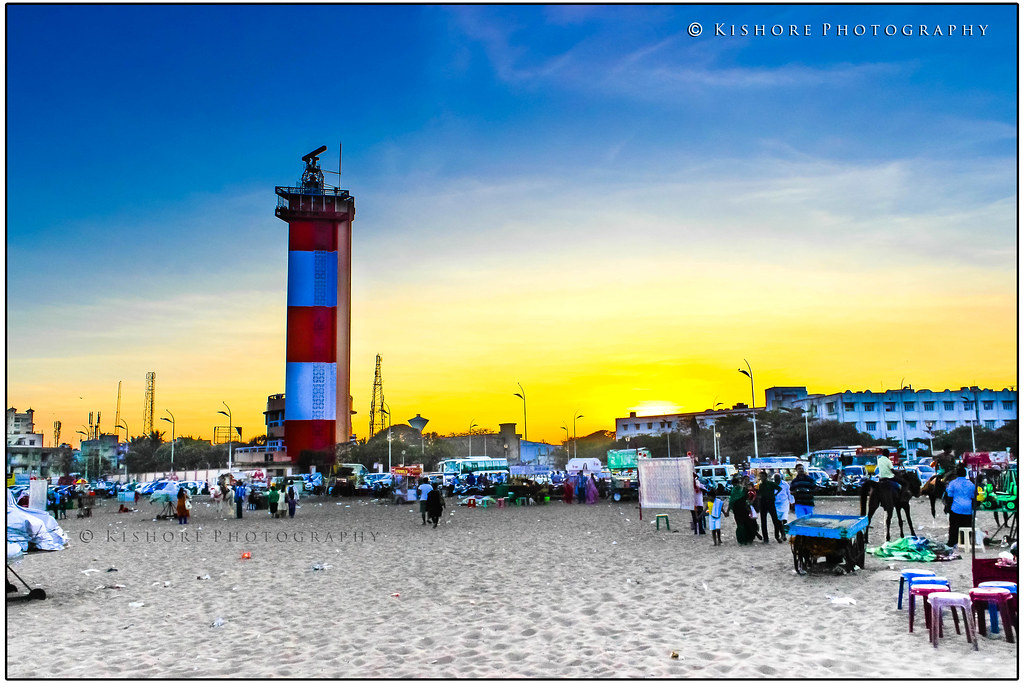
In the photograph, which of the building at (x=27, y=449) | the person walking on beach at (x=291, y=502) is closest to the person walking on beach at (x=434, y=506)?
the person walking on beach at (x=291, y=502)

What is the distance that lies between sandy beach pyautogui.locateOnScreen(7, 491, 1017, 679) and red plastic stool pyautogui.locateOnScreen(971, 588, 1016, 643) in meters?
0.13

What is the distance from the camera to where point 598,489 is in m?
36.0

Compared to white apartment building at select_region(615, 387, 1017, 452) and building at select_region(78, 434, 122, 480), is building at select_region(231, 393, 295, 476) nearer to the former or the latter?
building at select_region(78, 434, 122, 480)

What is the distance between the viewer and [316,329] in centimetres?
7150

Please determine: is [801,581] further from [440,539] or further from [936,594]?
[440,539]

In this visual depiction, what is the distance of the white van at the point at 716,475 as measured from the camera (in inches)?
1422

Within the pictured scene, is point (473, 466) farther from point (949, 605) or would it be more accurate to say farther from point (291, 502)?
point (949, 605)

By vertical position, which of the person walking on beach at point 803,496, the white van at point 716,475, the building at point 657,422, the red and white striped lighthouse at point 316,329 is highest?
the red and white striped lighthouse at point 316,329

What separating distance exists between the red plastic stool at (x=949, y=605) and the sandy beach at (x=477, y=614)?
12 centimetres

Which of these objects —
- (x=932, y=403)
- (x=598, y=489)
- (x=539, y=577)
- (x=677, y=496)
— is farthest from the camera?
(x=932, y=403)

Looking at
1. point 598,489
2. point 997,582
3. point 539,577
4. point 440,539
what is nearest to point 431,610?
point 539,577

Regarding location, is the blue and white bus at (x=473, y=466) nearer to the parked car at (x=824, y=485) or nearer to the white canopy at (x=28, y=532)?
the parked car at (x=824, y=485)

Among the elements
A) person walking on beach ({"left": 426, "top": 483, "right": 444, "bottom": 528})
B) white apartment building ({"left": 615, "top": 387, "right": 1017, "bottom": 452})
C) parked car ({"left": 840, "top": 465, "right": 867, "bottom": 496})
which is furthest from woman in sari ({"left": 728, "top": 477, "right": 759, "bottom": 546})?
white apartment building ({"left": 615, "top": 387, "right": 1017, "bottom": 452})

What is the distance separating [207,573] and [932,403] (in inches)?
3921
